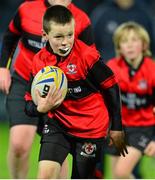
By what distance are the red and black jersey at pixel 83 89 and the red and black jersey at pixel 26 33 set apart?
2.80ft

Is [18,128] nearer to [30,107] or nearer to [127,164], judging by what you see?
[30,107]

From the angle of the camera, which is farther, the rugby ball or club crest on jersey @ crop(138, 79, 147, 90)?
club crest on jersey @ crop(138, 79, 147, 90)

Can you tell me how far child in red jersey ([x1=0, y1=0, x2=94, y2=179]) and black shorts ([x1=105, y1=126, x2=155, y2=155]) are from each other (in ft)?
3.74

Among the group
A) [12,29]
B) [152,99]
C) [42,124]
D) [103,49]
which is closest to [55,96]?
[42,124]

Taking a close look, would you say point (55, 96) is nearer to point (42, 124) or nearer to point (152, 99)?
point (42, 124)

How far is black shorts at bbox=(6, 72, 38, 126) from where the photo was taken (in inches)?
321

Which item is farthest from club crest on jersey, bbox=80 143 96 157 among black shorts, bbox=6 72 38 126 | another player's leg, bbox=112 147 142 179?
another player's leg, bbox=112 147 142 179

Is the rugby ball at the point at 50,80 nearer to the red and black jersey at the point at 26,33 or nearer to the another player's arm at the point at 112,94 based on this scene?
the another player's arm at the point at 112,94

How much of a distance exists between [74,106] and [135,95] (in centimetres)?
188

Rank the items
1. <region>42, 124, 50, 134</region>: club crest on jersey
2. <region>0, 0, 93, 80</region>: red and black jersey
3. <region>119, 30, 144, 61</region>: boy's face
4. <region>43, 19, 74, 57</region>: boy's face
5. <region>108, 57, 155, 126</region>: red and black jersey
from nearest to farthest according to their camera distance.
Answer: <region>43, 19, 74, 57</region>: boy's face < <region>42, 124, 50, 134</region>: club crest on jersey < <region>0, 0, 93, 80</region>: red and black jersey < <region>108, 57, 155, 126</region>: red and black jersey < <region>119, 30, 144, 61</region>: boy's face

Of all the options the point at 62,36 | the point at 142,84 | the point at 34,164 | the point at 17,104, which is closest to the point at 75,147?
the point at 62,36

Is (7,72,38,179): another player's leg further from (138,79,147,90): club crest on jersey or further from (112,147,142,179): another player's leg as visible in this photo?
(138,79,147,90): club crest on jersey

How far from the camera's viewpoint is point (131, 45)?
920 cm

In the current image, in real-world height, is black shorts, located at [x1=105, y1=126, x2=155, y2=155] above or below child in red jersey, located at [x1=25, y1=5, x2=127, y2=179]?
below
